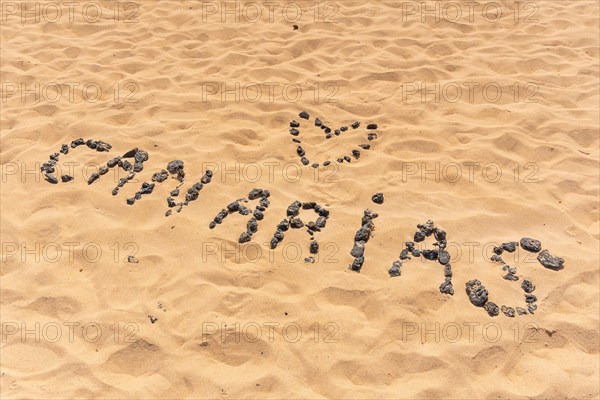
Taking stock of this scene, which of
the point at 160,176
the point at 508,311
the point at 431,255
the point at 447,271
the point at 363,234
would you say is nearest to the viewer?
the point at 508,311

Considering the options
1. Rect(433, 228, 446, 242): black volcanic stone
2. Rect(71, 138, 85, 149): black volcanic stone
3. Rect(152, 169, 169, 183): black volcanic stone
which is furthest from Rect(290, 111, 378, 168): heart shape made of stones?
Rect(71, 138, 85, 149): black volcanic stone

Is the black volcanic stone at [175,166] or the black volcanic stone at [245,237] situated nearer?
the black volcanic stone at [245,237]

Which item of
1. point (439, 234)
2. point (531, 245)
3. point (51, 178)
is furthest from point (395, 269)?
point (51, 178)

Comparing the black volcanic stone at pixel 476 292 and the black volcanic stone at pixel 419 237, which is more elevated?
the black volcanic stone at pixel 419 237

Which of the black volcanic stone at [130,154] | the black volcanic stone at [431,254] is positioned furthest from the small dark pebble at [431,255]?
Answer: the black volcanic stone at [130,154]

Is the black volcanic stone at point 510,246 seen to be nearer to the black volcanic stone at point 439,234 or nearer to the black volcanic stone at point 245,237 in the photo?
the black volcanic stone at point 439,234

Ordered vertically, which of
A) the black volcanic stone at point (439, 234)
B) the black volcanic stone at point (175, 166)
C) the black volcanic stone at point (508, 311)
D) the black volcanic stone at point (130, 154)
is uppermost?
the black volcanic stone at point (130, 154)

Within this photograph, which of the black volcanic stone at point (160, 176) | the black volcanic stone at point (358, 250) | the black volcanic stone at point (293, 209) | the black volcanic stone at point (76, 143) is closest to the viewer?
the black volcanic stone at point (358, 250)

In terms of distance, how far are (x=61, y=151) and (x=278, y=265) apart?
2615 millimetres

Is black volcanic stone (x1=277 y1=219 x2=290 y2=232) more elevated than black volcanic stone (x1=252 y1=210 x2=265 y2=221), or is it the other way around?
black volcanic stone (x1=252 y1=210 x2=265 y2=221)

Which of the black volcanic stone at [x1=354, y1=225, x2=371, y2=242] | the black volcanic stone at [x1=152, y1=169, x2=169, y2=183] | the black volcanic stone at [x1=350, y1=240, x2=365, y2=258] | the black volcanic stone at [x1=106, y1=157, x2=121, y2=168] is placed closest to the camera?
the black volcanic stone at [x1=350, y1=240, x2=365, y2=258]

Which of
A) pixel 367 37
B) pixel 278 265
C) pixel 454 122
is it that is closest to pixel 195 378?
pixel 278 265

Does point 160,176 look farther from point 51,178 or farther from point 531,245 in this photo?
point 531,245

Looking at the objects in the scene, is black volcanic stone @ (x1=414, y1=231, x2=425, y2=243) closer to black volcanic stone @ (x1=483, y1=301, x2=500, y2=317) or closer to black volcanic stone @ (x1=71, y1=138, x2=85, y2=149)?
black volcanic stone @ (x1=483, y1=301, x2=500, y2=317)
